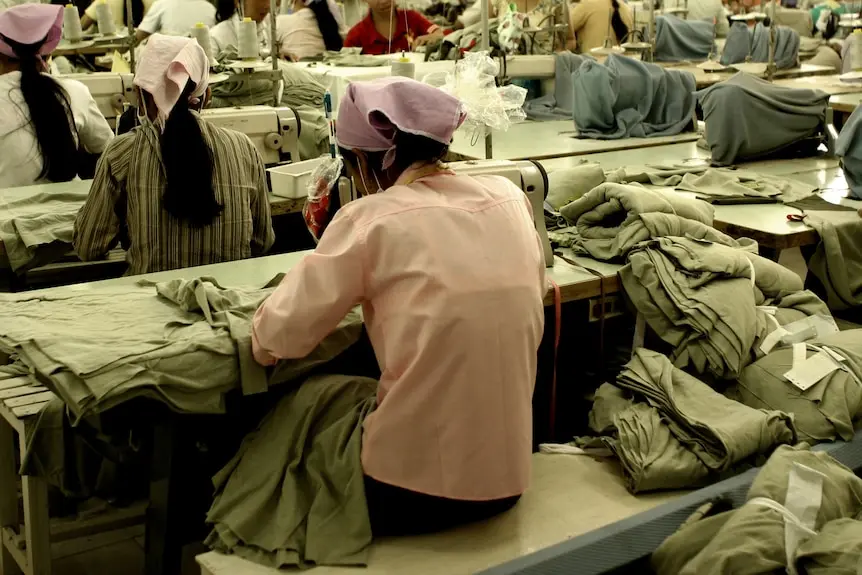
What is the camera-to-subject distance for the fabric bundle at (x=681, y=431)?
2.01 meters

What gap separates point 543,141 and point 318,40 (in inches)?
94.2

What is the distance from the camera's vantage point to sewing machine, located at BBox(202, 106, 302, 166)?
333 cm

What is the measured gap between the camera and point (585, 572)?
164cm

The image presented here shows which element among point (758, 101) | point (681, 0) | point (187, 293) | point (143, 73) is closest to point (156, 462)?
point (187, 293)

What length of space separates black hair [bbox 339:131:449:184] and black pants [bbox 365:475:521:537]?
23.4 inches

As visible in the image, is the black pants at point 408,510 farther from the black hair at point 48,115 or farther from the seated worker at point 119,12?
the seated worker at point 119,12

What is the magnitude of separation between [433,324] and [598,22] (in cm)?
487

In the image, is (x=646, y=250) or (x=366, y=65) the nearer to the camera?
(x=646, y=250)

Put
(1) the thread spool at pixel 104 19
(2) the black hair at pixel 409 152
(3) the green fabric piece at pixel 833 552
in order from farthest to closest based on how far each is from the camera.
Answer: (1) the thread spool at pixel 104 19, (2) the black hair at pixel 409 152, (3) the green fabric piece at pixel 833 552

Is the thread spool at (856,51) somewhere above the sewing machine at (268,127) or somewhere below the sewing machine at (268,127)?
above

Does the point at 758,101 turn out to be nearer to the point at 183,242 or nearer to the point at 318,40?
the point at 183,242

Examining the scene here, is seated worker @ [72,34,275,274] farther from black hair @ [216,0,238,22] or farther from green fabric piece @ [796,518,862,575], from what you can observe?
black hair @ [216,0,238,22]

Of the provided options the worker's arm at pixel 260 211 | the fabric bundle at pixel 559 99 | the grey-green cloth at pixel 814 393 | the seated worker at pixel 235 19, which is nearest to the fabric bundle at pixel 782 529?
the grey-green cloth at pixel 814 393

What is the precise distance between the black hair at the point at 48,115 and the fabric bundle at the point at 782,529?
99.3 inches
